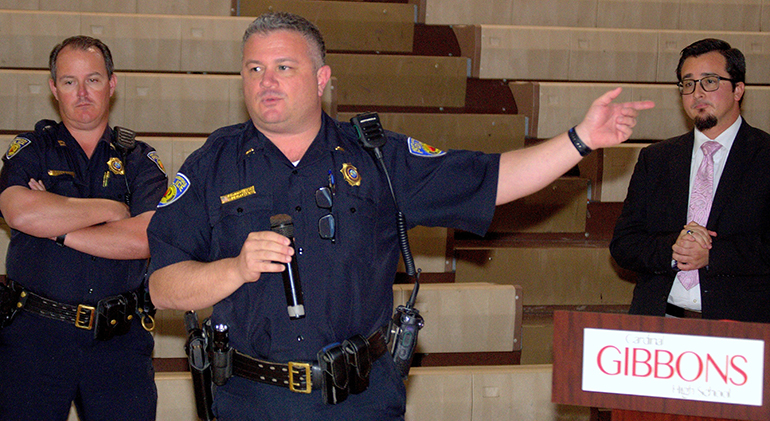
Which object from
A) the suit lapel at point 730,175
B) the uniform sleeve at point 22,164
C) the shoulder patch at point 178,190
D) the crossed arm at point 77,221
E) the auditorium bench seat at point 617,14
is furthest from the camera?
the auditorium bench seat at point 617,14

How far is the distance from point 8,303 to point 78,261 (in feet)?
0.74

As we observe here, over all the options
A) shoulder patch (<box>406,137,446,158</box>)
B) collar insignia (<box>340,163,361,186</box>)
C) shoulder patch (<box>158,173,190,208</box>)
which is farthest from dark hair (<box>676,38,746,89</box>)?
shoulder patch (<box>158,173,190,208</box>)

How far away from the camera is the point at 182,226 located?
1.67 m

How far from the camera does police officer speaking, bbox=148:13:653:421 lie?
1611 millimetres

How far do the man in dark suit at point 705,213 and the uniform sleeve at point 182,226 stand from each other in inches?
58.2

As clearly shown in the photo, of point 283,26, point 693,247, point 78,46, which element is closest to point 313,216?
point 283,26

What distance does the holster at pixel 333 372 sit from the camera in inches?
62.5

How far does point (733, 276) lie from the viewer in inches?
93.0

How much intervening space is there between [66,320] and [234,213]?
0.88 metres

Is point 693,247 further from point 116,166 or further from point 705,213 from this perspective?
point 116,166

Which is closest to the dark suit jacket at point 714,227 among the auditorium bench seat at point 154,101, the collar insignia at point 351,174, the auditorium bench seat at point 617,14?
the collar insignia at point 351,174

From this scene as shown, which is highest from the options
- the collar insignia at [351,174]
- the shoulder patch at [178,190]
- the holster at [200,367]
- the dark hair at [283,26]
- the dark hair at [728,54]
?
the dark hair at [728,54]

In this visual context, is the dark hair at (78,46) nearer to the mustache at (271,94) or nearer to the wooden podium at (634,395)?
the mustache at (271,94)

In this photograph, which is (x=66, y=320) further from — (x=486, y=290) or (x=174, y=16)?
(x=174, y=16)
